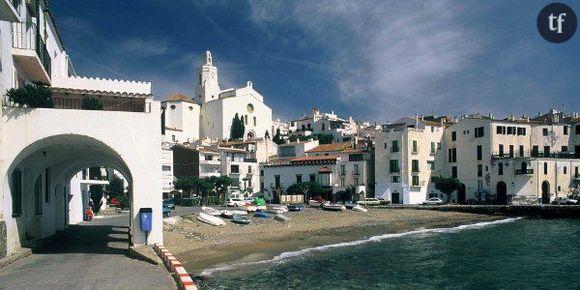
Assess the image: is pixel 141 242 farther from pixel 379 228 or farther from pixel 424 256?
pixel 379 228

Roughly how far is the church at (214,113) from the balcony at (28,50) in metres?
101

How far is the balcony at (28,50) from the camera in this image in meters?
19.6

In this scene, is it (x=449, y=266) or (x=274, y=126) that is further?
(x=274, y=126)

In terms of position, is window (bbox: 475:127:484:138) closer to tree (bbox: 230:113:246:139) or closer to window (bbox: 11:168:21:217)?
window (bbox: 11:168:21:217)

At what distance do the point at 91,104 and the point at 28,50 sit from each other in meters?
3.28

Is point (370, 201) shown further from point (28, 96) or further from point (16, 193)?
point (28, 96)

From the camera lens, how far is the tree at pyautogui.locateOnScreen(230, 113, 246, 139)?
124938mm

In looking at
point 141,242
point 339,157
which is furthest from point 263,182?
point 141,242

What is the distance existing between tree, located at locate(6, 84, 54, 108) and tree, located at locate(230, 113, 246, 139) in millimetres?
105776

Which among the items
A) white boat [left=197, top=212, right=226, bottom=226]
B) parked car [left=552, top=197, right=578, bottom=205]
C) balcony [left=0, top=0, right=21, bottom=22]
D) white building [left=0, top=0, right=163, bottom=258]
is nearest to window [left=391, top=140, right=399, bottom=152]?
parked car [left=552, top=197, right=578, bottom=205]

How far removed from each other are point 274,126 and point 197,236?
12111 centimetres

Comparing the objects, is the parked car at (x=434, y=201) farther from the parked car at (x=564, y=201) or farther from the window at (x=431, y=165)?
the parked car at (x=564, y=201)

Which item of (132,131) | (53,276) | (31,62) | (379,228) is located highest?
(31,62)

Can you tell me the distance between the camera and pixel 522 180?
65.1m
